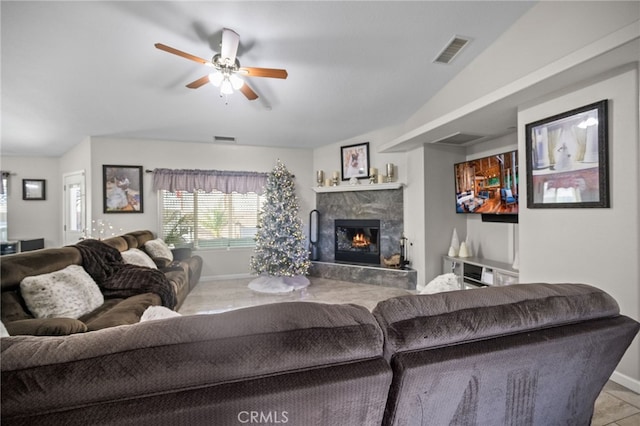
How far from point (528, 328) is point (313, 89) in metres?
3.37

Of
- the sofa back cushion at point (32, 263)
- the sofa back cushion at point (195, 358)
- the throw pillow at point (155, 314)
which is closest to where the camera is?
the sofa back cushion at point (195, 358)

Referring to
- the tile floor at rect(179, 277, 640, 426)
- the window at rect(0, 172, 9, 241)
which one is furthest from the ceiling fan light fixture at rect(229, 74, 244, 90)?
the window at rect(0, 172, 9, 241)

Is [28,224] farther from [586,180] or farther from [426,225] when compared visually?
[586,180]

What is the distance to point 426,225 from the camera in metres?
4.40

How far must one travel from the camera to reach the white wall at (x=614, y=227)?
1.97 meters

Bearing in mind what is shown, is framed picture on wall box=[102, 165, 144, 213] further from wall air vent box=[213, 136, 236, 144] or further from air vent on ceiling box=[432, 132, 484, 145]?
air vent on ceiling box=[432, 132, 484, 145]

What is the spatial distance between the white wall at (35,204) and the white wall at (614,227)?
8.41 m

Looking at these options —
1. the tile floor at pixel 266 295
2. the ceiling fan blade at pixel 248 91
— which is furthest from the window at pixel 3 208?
the ceiling fan blade at pixel 248 91

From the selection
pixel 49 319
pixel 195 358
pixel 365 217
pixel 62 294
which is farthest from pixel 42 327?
pixel 365 217

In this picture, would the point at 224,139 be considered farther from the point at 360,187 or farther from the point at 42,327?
the point at 42,327

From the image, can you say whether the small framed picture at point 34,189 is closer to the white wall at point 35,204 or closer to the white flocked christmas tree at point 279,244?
the white wall at point 35,204

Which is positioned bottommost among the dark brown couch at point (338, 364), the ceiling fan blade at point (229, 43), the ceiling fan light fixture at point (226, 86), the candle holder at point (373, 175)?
the dark brown couch at point (338, 364)

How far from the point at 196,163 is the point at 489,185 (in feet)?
16.2

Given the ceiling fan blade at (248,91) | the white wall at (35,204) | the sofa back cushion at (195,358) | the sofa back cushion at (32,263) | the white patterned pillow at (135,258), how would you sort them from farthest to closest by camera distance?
the white wall at (35,204) < the white patterned pillow at (135,258) < the ceiling fan blade at (248,91) < the sofa back cushion at (32,263) < the sofa back cushion at (195,358)
